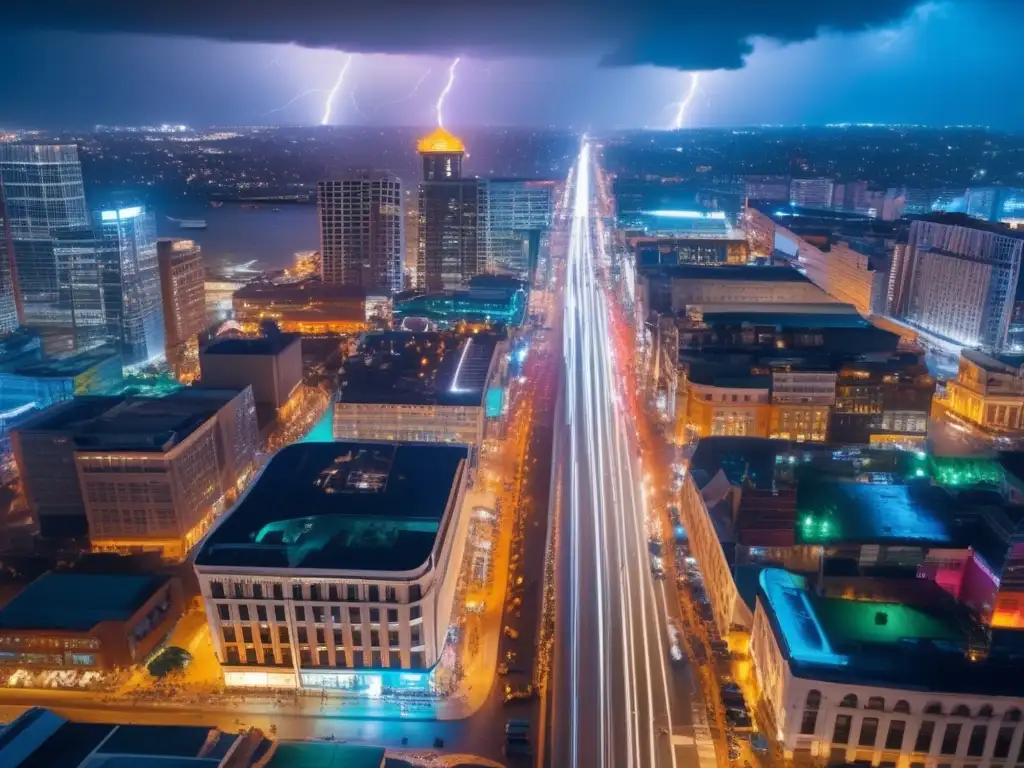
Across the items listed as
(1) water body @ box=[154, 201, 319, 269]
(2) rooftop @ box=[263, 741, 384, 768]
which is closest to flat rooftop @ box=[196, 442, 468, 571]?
(2) rooftop @ box=[263, 741, 384, 768]

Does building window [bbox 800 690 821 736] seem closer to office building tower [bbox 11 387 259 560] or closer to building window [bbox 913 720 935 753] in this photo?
building window [bbox 913 720 935 753]

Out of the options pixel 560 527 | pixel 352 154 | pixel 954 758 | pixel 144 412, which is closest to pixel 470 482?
pixel 560 527

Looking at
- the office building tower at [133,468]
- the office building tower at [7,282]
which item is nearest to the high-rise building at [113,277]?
the office building tower at [7,282]

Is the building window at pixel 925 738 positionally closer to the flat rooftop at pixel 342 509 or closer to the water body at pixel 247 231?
the flat rooftop at pixel 342 509

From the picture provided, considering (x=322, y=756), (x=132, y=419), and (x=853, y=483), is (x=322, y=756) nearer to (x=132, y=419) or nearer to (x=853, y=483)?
(x=132, y=419)

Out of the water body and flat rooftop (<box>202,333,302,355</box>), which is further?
the water body

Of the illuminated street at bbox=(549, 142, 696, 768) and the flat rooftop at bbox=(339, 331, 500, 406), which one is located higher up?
the flat rooftop at bbox=(339, 331, 500, 406)
